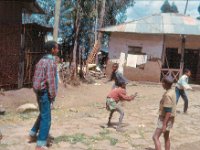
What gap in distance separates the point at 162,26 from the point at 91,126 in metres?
14.7

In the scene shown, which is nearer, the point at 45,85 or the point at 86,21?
the point at 45,85

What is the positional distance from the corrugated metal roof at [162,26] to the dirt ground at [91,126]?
832 centimetres

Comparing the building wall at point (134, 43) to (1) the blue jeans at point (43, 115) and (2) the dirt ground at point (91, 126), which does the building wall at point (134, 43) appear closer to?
(2) the dirt ground at point (91, 126)

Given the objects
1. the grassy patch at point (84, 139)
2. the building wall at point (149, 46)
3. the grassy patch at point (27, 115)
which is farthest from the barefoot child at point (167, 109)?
the building wall at point (149, 46)

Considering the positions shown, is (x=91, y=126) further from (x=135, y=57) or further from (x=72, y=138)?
(x=135, y=57)

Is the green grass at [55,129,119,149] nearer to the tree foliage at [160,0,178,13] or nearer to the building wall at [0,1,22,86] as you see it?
the building wall at [0,1,22,86]

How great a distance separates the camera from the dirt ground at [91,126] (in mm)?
7184

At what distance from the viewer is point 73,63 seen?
1811cm

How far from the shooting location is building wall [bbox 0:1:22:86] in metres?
12.9

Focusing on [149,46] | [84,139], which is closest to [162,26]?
[149,46]

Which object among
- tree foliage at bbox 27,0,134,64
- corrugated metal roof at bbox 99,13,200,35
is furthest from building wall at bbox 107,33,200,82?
tree foliage at bbox 27,0,134,64

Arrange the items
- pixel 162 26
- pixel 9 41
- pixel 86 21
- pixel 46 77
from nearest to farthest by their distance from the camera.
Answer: pixel 46 77
pixel 9 41
pixel 162 26
pixel 86 21

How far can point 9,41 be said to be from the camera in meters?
13.2

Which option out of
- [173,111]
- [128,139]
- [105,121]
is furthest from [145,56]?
[173,111]
